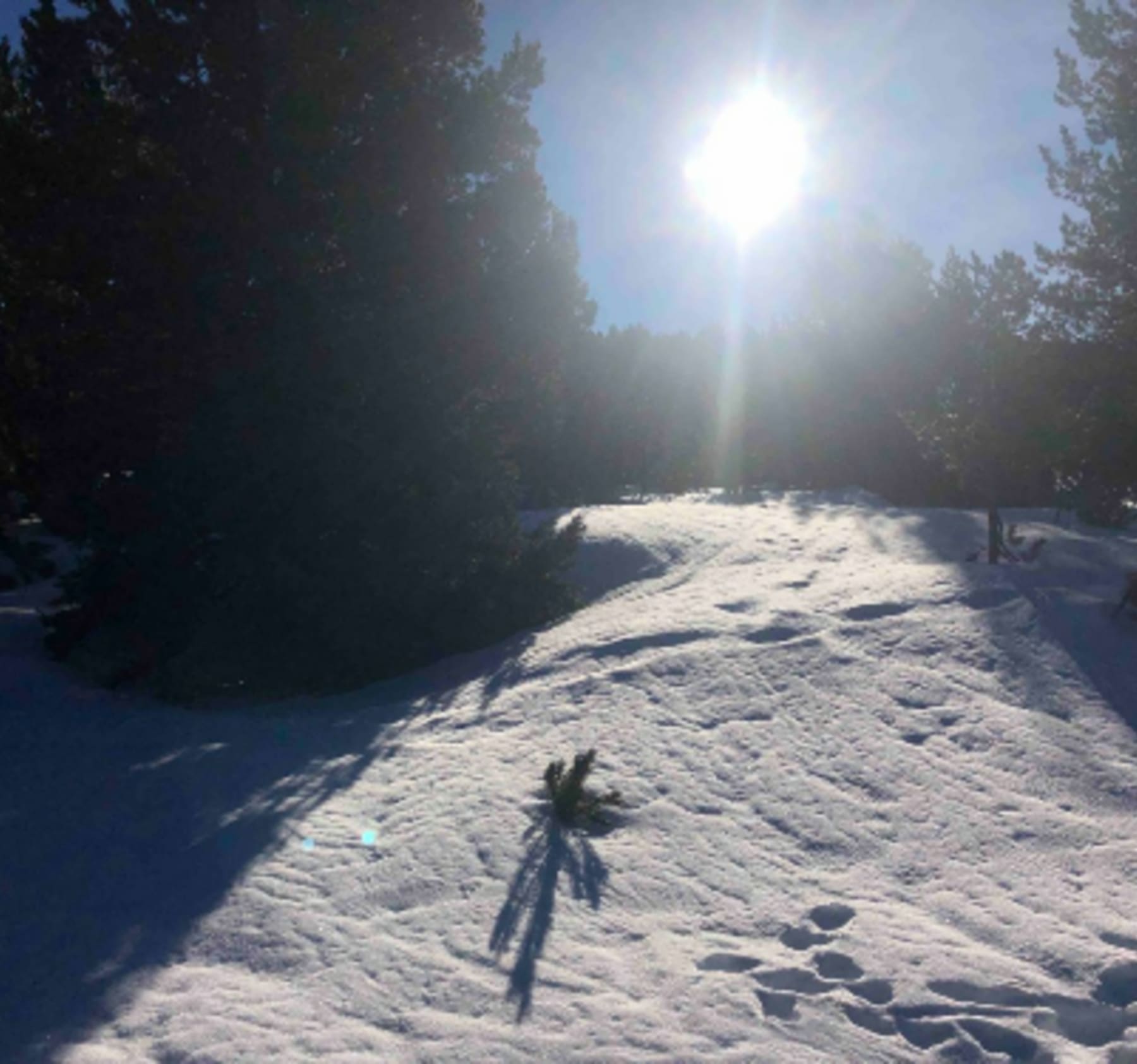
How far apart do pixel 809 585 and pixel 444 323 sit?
14.2ft

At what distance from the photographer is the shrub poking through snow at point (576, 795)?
5.62m

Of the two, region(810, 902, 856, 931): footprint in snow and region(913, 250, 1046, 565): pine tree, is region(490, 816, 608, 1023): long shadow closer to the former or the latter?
region(810, 902, 856, 931): footprint in snow

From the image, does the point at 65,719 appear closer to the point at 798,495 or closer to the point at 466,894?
the point at 466,894

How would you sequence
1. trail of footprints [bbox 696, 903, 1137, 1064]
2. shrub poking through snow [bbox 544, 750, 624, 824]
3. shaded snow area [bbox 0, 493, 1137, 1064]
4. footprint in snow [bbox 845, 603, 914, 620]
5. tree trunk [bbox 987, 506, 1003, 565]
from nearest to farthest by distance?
1. trail of footprints [bbox 696, 903, 1137, 1064]
2. shaded snow area [bbox 0, 493, 1137, 1064]
3. shrub poking through snow [bbox 544, 750, 624, 824]
4. footprint in snow [bbox 845, 603, 914, 620]
5. tree trunk [bbox 987, 506, 1003, 565]

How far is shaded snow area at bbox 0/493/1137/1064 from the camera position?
3715mm

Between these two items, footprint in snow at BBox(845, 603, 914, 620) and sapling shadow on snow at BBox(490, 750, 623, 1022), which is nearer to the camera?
sapling shadow on snow at BBox(490, 750, 623, 1022)

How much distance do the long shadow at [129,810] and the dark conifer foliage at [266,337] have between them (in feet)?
2.61

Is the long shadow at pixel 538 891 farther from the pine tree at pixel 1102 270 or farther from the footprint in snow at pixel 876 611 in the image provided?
the pine tree at pixel 1102 270

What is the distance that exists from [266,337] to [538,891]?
684 centimetres

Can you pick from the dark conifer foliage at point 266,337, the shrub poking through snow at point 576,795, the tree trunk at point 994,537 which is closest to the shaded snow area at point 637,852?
the shrub poking through snow at point 576,795

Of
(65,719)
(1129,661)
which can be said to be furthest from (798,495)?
(65,719)

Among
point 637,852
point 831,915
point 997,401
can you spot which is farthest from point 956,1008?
point 997,401

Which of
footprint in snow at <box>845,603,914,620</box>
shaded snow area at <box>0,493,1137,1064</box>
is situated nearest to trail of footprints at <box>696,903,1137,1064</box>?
shaded snow area at <box>0,493,1137,1064</box>

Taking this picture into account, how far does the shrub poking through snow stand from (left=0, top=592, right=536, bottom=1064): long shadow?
1.35 m
